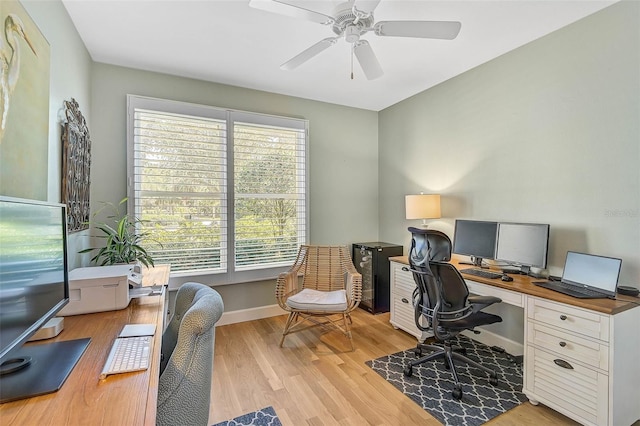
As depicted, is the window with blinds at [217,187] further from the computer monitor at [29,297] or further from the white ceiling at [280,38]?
the computer monitor at [29,297]

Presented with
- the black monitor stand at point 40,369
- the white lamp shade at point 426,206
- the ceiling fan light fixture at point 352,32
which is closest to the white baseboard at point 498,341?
the white lamp shade at point 426,206

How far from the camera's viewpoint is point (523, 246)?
2469 millimetres

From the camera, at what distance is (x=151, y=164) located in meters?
2.99

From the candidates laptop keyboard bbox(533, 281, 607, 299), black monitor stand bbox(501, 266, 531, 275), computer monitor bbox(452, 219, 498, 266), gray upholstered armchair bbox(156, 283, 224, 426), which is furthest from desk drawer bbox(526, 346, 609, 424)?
gray upholstered armchair bbox(156, 283, 224, 426)

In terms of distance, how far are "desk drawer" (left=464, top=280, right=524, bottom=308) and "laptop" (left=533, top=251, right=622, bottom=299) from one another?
202mm

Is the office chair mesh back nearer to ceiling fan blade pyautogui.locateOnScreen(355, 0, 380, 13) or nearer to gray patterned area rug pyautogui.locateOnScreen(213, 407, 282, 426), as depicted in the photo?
gray patterned area rug pyautogui.locateOnScreen(213, 407, 282, 426)

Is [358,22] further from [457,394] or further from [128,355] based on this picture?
[457,394]

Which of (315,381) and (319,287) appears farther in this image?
(319,287)

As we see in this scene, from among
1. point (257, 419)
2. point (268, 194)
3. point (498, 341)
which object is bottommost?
point (257, 419)

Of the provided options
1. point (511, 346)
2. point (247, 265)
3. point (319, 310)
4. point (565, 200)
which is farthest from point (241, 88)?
point (511, 346)

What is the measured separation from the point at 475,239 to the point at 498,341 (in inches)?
37.5

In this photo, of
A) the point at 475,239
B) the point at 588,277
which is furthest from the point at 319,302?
the point at 588,277

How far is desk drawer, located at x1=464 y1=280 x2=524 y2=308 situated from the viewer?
6.90 ft

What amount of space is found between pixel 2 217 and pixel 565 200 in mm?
3157
